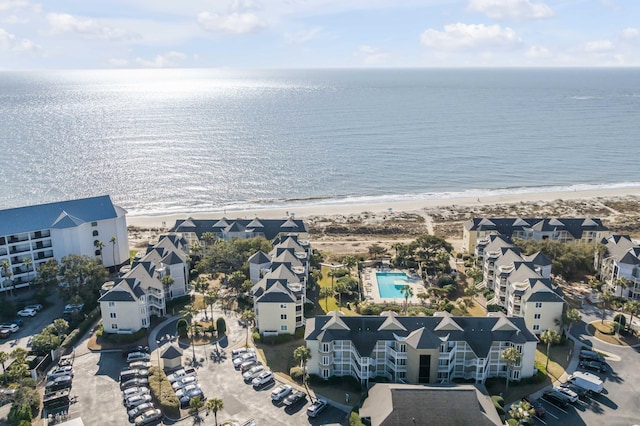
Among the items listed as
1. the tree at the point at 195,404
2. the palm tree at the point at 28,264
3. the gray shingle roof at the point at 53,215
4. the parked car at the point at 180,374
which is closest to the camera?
the tree at the point at 195,404

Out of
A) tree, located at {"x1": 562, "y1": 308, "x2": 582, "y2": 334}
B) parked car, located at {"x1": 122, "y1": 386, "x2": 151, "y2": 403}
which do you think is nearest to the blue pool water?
tree, located at {"x1": 562, "y1": 308, "x2": 582, "y2": 334}

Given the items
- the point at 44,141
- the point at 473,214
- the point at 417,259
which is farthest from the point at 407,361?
the point at 44,141

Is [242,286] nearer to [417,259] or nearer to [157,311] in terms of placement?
[157,311]

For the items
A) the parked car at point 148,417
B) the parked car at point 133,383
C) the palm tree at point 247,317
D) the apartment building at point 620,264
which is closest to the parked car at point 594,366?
the apartment building at point 620,264

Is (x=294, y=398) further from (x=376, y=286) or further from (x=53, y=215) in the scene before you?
(x=53, y=215)

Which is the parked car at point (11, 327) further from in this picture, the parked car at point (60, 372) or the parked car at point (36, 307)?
the parked car at point (60, 372)

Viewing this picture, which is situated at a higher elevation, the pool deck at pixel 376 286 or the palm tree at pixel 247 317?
the palm tree at pixel 247 317

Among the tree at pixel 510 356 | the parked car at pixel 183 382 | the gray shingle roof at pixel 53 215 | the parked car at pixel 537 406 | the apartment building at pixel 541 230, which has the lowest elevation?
the parked car at pixel 537 406
